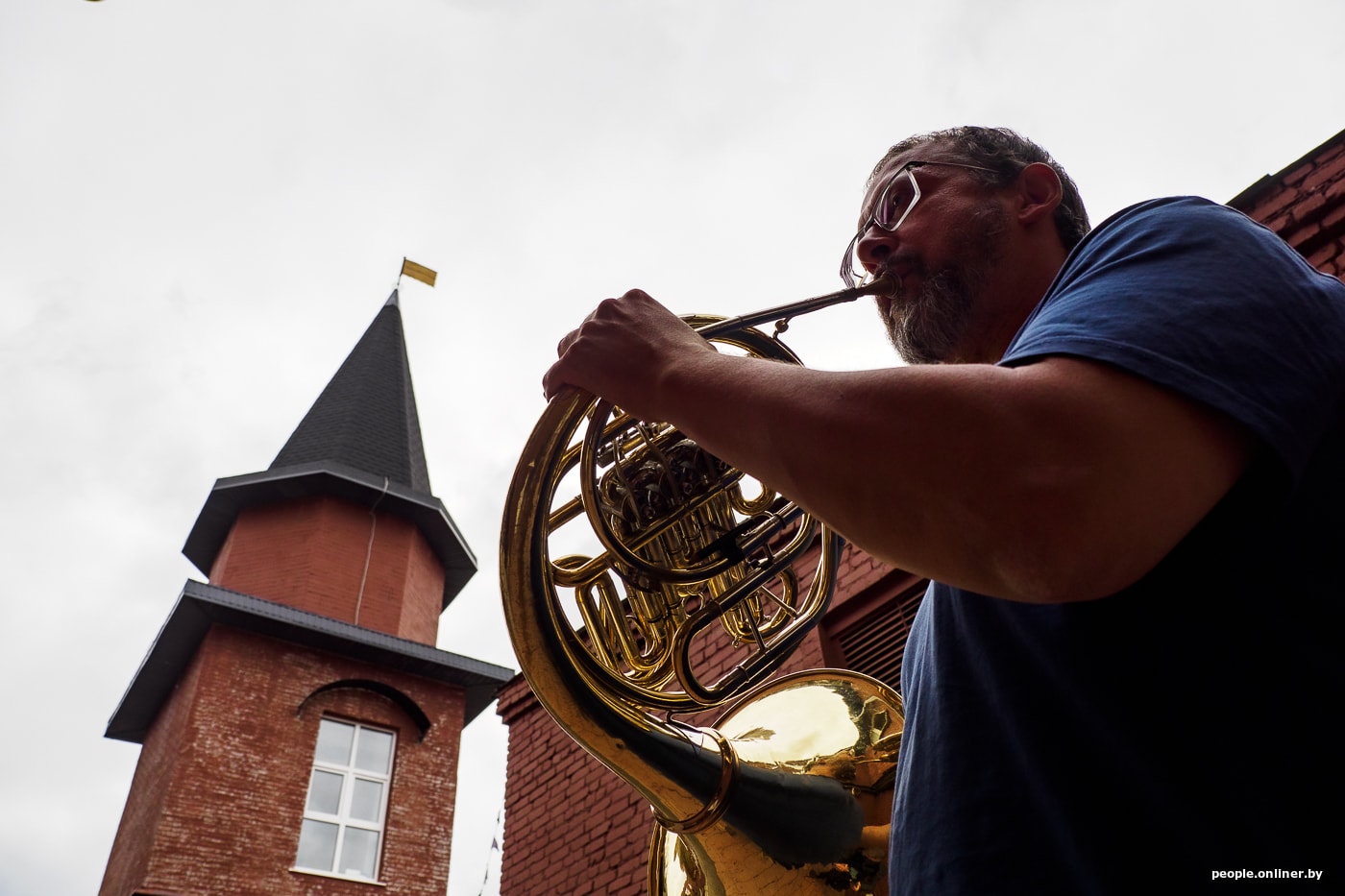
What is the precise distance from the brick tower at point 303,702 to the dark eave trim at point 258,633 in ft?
0.08

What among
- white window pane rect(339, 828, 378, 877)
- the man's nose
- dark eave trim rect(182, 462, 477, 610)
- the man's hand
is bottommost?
the man's hand

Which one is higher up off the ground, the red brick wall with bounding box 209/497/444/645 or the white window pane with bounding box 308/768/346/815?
the red brick wall with bounding box 209/497/444/645

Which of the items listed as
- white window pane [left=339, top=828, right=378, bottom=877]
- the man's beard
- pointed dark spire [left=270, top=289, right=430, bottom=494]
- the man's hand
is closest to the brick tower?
white window pane [left=339, top=828, right=378, bottom=877]

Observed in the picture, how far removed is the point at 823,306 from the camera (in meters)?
1.94

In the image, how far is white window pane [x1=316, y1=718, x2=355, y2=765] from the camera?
1281 cm

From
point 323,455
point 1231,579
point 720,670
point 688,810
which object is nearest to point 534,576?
point 688,810

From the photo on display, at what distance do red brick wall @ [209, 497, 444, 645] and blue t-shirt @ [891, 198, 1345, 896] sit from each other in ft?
49.4

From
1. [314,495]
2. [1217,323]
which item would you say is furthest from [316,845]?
[1217,323]

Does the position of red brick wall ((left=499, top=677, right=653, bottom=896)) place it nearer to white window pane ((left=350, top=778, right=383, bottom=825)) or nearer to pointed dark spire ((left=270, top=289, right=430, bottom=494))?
white window pane ((left=350, top=778, right=383, bottom=825))

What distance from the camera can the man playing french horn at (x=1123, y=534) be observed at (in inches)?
33.0

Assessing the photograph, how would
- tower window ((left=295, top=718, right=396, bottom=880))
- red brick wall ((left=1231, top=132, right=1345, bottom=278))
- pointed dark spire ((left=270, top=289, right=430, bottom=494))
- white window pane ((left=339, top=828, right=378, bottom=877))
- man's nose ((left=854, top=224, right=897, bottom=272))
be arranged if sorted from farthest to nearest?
pointed dark spire ((left=270, top=289, right=430, bottom=494)) < white window pane ((left=339, top=828, right=378, bottom=877)) < tower window ((left=295, top=718, right=396, bottom=880)) < red brick wall ((left=1231, top=132, right=1345, bottom=278)) < man's nose ((left=854, top=224, right=897, bottom=272))

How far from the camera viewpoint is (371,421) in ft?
62.1

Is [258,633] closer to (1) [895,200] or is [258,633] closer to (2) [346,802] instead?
(2) [346,802]

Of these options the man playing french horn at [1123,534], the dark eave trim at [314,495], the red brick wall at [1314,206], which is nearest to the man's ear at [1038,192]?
the man playing french horn at [1123,534]
